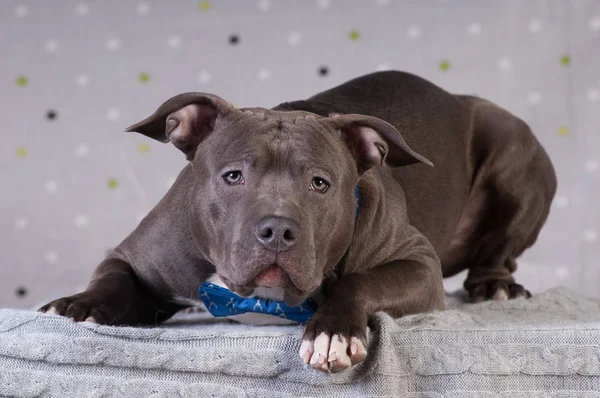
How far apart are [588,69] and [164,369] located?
391cm

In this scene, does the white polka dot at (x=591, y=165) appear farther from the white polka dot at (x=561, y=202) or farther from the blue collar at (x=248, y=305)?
the blue collar at (x=248, y=305)

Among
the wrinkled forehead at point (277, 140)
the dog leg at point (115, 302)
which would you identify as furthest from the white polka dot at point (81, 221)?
the wrinkled forehead at point (277, 140)

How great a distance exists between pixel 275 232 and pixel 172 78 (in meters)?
3.28

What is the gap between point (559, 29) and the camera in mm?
5746

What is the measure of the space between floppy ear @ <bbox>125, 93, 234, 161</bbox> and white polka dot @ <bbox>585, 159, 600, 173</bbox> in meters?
3.29

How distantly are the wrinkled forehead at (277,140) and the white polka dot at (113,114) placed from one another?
2.68m

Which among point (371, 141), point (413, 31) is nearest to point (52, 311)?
point (371, 141)

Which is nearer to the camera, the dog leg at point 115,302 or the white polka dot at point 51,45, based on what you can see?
the dog leg at point 115,302

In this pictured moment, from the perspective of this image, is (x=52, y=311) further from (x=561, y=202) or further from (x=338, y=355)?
(x=561, y=202)

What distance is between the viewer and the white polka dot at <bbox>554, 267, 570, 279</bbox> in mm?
5934

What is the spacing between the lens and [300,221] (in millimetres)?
2824

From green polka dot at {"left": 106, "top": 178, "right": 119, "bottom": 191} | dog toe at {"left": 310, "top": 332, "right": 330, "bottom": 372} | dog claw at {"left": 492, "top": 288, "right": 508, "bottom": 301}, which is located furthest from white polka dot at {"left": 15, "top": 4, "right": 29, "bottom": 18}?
dog toe at {"left": 310, "top": 332, "right": 330, "bottom": 372}

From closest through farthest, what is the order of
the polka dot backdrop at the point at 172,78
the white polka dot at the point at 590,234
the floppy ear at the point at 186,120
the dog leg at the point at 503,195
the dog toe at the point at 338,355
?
1. the dog toe at the point at 338,355
2. the floppy ear at the point at 186,120
3. the dog leg at the point at 503,195
4. the polka dot backdrop at the point at 172,78
5. the white polka dot at the point at 590,234

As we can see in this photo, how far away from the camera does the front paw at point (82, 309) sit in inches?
118
